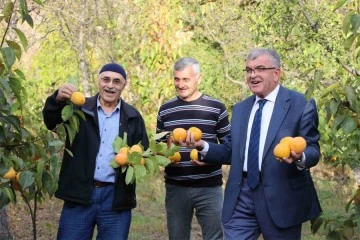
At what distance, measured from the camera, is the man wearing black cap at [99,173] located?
14.1ft

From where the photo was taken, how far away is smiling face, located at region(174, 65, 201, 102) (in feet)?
16.1

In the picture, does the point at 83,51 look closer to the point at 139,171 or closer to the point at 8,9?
the point at 139,171

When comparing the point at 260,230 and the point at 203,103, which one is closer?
the point at 260,230

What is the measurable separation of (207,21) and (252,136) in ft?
26.5

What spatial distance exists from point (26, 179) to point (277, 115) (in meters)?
1.35

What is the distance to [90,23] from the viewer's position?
9930 mm

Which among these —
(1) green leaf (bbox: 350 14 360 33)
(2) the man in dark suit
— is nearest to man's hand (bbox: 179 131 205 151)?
(2) the man in dark suit

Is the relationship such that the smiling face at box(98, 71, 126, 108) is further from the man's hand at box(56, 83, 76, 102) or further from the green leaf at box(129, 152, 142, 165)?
the green leaf at box(129, 152, 142, 165)

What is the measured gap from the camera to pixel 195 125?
16.3 ft

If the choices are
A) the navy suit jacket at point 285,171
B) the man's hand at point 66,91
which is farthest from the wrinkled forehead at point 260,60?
the man's hand at point 66,91

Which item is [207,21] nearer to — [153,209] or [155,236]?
[153,209]

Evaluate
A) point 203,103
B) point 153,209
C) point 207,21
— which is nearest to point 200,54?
point 207,21

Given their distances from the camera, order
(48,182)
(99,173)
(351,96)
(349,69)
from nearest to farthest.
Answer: (351,96) < (48,182) < (99,173) < (349,69)

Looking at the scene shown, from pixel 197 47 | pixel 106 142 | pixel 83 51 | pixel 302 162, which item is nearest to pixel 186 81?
pixel 106 142
